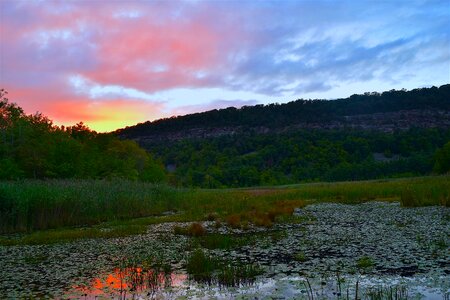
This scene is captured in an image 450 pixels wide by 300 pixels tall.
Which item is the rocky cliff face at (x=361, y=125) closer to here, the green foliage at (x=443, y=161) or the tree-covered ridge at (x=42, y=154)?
the green foliage at (x=443, y=161)

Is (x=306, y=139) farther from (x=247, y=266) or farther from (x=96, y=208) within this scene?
(x=247, y=266)

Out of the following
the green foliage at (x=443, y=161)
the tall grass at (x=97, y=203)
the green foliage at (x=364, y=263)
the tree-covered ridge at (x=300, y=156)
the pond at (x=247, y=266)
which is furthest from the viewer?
the tree-covered ridge at (x=300, y=156)

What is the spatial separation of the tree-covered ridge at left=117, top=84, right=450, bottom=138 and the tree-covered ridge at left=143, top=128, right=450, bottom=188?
376 inches

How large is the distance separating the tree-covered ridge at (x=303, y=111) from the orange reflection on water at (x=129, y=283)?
355 ft

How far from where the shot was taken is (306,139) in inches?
4124

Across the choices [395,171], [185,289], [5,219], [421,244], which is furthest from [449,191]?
[395,171]

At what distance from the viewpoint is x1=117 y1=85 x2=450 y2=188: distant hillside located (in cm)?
9325

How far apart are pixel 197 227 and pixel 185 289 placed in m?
7.91

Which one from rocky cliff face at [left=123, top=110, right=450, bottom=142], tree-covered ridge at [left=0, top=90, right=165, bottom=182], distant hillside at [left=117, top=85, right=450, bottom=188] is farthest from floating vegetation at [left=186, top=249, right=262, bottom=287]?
rocky cliff face at [left=123, top=110, right=450, bottom=142]

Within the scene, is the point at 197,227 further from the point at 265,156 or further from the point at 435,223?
the point at 265,156

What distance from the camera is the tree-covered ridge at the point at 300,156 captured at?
290 ft

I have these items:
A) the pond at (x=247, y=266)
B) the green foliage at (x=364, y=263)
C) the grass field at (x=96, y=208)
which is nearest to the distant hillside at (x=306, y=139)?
the grass field at (x=96, y=208)

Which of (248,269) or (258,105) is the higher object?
(258,105)

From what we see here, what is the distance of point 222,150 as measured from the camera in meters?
110
